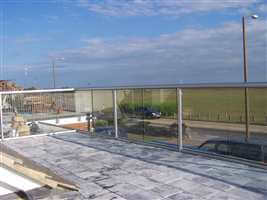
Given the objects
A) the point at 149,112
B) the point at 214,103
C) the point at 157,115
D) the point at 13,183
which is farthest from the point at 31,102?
the point at 214,103

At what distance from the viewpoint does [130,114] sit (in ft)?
17.3

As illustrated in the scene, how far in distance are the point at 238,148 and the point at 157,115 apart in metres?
1.45

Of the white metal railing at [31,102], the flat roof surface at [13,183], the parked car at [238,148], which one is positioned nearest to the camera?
the flat roof surface at [13,183]

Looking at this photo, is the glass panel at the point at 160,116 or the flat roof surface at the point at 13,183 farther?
the glass panel at the point at 160,116

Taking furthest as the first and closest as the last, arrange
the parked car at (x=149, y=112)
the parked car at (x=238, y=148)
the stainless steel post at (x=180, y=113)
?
the parked car at (x=149, y=112) < the stainless steel post at (x=180, y=113) < the parked car at (x=238, y=148)

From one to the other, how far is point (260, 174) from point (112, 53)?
2012cm

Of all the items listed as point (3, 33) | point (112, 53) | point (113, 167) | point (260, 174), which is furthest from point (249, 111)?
point (112, 53)

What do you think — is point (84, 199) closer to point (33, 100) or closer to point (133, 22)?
point (33, 100)

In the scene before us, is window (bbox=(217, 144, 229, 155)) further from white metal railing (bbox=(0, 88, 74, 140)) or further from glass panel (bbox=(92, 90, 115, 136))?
white metal railing (bbox=(0, 88, 74, 140))

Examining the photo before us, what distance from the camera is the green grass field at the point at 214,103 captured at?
11.0ft

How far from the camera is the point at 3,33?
956cm

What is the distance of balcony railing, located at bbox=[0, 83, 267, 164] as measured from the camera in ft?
Answer: 11.5

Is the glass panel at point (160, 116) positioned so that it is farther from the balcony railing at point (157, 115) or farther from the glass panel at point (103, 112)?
the glass panel at point (103, 112)

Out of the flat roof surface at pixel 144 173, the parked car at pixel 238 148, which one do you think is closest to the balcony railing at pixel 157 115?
the parked car at pixel 238 148
